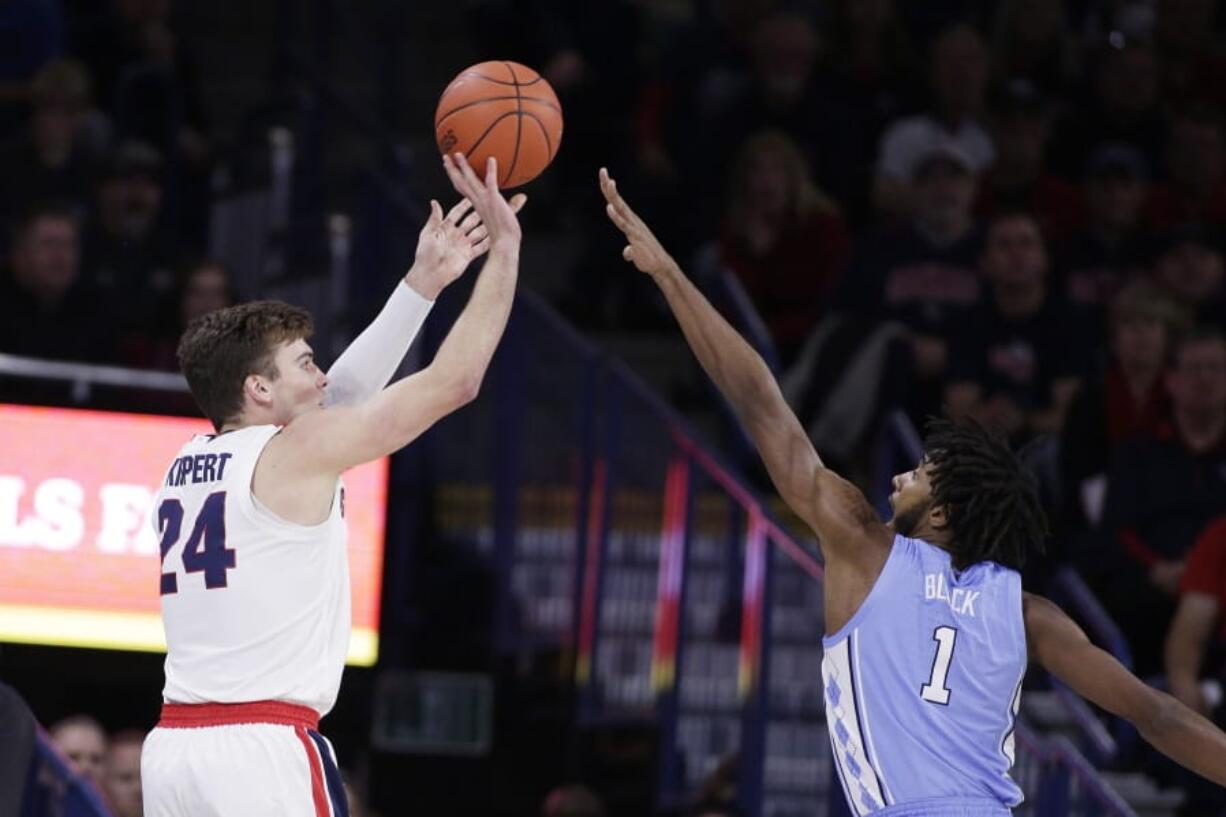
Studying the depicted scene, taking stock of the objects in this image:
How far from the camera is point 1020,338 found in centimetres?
1316

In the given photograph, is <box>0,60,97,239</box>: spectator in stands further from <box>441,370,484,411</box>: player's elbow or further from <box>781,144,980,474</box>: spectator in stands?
<box>441,370,484,411</box>: player's elbow

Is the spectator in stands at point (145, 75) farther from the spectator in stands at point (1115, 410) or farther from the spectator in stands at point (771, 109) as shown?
the spectator in stands at point (1115, 410)

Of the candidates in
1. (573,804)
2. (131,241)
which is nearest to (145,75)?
(131,241)

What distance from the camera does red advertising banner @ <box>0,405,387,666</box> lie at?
10969mm

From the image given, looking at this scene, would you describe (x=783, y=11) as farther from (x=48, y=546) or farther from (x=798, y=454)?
(x=798, y=454)

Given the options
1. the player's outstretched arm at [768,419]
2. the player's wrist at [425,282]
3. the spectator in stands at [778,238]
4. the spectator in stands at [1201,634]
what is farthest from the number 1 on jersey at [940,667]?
the spectator in stands at [778,238]

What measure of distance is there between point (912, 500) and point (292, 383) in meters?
1.81

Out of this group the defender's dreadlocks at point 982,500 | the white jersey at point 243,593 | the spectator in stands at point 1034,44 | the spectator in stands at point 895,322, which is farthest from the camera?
the spectator in stands at point 1034,44

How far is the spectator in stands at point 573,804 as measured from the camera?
429 inches

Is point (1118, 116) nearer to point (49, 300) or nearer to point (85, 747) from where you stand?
point (49, 300)

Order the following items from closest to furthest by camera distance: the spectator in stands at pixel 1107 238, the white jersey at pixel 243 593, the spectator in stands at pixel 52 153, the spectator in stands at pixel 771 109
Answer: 1. the white jersey at pixel 243 593
2. the spectator in stands at pixel 52 153
3. the spectator in stands at pixel 1107 238
4. the spectator in stands at pixel 771 109

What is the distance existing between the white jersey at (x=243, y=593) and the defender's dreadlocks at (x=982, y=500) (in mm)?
1727

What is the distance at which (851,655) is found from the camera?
636cm

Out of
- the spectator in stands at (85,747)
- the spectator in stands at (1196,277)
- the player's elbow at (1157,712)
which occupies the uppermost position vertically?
the spectator in stands at (1196,277)
